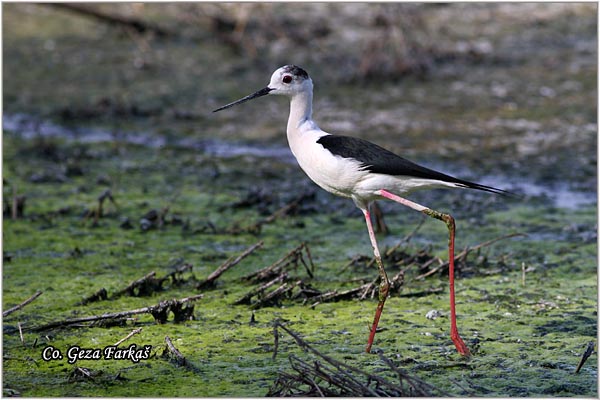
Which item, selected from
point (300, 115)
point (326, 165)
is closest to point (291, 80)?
point (300, 115)

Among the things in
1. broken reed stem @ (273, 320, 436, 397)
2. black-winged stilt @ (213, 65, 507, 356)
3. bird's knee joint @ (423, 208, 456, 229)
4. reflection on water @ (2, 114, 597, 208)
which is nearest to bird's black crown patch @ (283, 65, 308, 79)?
black-winged stilt @ (213, 65, 507, 356)

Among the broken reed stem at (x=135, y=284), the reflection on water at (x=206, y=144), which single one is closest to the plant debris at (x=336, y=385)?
the broken reed stem at (x=135, y=284)

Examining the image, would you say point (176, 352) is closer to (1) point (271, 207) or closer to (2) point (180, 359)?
(2) point (180, 359)

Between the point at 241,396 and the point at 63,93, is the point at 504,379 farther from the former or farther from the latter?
the point at 63,93

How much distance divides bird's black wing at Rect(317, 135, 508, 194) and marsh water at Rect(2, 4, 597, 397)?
70 cm

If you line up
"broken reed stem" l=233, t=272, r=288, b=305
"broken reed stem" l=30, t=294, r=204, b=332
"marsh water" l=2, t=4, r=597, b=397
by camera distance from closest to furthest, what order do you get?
"marsh water" l=2, t=4, r=597, b=397 → "broken reed stem" l=30, t=294, r=204, b=332 → "broken reed stem" l=233, t=272, r=288, b=305

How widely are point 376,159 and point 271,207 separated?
2.27 metres

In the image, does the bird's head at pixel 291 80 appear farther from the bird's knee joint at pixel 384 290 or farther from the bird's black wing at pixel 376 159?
the bird's knee joint at pixel 384 290

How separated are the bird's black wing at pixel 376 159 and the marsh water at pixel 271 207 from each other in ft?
2.28

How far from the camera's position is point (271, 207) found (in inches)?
239

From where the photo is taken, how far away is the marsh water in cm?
380

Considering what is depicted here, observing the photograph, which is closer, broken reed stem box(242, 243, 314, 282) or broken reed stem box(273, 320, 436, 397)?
broken reed stem box(273, 320, 436, 397)

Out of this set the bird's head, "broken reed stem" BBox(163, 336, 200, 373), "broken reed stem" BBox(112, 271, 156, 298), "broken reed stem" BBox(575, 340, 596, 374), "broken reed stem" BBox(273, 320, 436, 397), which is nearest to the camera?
"broken reed stem" BBox(273, 320, 436, 397)

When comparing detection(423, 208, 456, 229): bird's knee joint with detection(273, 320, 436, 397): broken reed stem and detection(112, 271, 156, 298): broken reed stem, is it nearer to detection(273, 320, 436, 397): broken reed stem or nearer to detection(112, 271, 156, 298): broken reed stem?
detection(273, 320, 436, 397): broken reed stem
